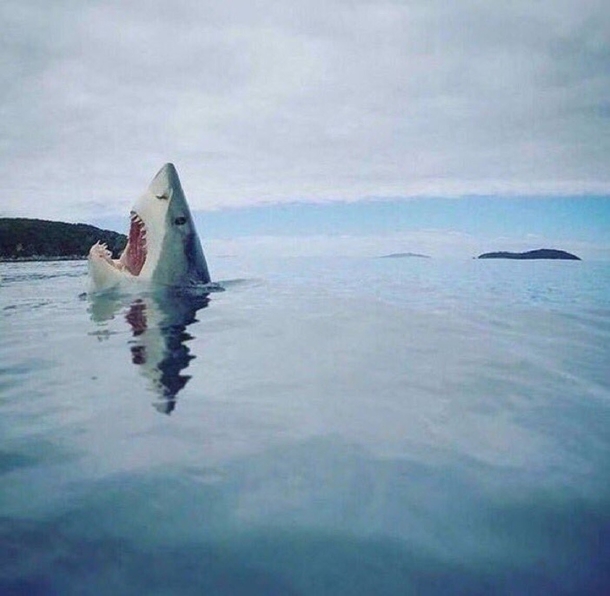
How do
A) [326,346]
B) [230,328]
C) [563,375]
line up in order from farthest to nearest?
1. [230,328]
2. [326,346]
3. [563,375]

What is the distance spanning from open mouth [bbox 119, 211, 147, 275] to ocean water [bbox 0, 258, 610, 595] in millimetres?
3684

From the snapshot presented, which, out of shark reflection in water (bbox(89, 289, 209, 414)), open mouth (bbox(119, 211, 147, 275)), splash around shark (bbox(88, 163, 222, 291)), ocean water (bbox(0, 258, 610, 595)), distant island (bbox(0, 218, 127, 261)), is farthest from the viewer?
distant island (bbox(0, 218, 127, 261))

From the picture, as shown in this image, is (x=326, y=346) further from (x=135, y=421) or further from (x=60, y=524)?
(x=60, y=524)

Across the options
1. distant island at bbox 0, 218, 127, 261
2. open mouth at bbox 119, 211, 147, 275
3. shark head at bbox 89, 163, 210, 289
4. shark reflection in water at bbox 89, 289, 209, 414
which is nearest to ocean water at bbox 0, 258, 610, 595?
shark reflection in water at bbox 89, 289, 209, 414

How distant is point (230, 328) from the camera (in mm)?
7641

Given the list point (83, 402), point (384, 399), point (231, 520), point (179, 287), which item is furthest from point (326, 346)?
point (179, 287)

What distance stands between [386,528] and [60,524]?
142 centimetres

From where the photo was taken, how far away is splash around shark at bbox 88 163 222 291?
931cm

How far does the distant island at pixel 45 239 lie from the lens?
93.5 meters

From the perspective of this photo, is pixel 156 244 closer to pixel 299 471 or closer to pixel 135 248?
pixel 135 248

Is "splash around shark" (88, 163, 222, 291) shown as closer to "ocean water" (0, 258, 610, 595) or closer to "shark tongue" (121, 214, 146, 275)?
"shark tongue" (121, 214, 146, 275)

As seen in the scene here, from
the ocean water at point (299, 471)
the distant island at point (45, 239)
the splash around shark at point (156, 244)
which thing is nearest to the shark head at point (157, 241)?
the splash around shark at point (156, 244)

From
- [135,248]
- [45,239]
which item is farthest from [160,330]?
[45,239]

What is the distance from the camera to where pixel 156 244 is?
9375 mm
